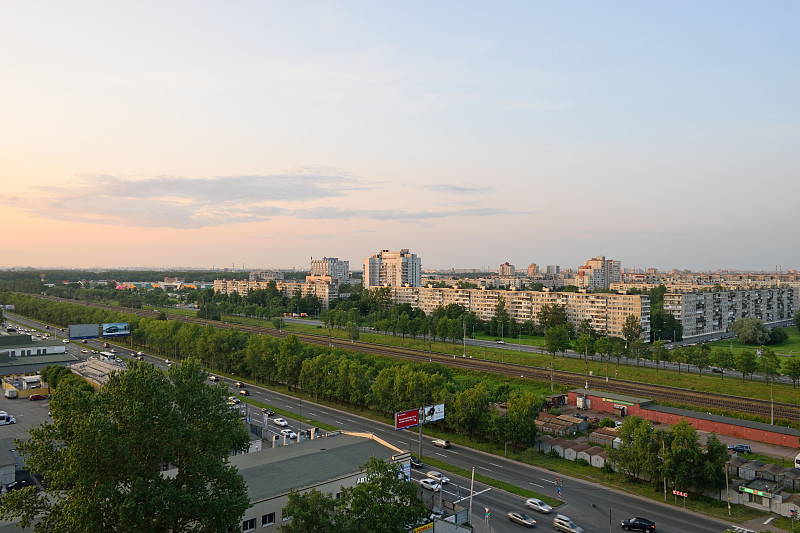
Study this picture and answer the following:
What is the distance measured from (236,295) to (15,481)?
122 metres

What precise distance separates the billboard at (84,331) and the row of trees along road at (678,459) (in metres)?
85.0

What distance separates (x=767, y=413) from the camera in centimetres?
4594

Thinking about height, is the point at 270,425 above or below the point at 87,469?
below

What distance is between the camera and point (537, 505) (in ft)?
90.2

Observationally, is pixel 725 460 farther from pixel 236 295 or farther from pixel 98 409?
pixel 236 295

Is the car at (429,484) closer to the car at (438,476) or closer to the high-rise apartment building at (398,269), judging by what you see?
the car at (438,476)

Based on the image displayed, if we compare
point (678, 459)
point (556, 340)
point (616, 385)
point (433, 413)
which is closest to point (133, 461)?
point (433, 413)

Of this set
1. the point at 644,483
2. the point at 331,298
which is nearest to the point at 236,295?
the point at 331,298

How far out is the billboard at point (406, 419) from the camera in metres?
30.8

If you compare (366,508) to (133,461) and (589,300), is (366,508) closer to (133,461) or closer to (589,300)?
(133,461)

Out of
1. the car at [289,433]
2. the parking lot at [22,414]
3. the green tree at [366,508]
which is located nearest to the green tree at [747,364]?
the car at [289,433]

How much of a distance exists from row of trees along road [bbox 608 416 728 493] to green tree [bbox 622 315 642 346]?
55.3m

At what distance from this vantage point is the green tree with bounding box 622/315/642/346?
3302 inches

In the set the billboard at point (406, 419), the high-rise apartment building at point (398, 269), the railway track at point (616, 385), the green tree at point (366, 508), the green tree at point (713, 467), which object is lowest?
the railway track at point (616, 385)
